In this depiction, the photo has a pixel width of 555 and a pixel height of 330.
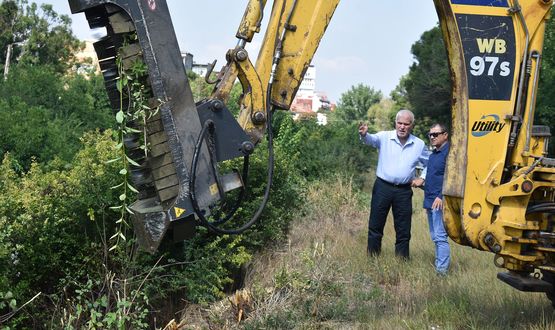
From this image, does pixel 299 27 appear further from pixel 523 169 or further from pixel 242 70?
pixel 523 169

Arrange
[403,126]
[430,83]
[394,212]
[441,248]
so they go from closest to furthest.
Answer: [441,248] → [403,126] → [394,212] → [430,83]

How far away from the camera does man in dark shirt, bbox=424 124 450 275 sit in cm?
832

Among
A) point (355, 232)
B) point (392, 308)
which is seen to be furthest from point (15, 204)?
point (355, 232)

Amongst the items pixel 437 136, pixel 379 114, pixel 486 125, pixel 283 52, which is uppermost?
pixel 283 52

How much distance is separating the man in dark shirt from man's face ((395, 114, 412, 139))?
291 mm

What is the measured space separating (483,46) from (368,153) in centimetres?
1674

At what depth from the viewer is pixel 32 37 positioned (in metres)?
48.2

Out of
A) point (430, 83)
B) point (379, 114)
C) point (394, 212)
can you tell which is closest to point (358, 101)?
point (379, 114)

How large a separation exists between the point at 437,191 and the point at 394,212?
25.6 inches

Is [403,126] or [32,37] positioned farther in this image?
[32,37]

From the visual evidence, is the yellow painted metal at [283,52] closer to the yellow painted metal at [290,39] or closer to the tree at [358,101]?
the yellow painted metal at [290,39]

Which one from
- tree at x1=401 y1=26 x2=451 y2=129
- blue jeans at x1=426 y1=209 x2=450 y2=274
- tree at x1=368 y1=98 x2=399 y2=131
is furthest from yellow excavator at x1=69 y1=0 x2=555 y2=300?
tree at x1=368 y1=98 x2=399 y2=131

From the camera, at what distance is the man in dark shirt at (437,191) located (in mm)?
8320

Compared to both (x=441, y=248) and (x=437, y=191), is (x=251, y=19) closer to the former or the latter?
(x=437, y=191)
